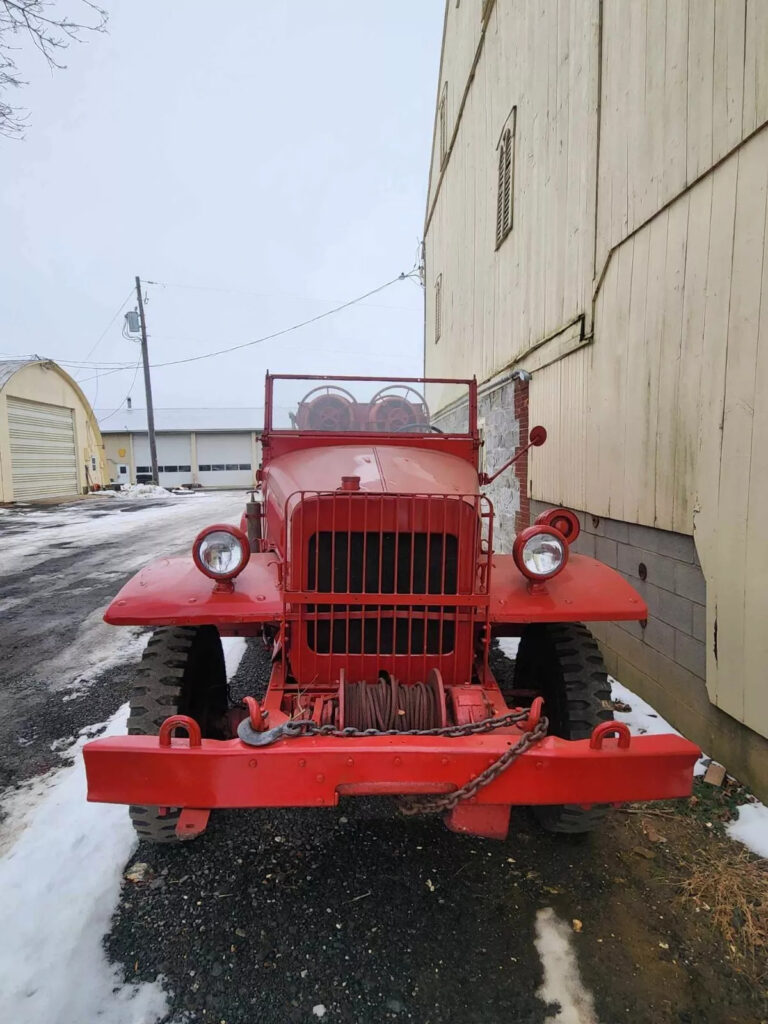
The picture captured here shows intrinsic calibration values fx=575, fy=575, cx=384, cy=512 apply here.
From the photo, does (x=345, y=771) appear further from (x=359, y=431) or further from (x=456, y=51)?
(x=456, y=51)

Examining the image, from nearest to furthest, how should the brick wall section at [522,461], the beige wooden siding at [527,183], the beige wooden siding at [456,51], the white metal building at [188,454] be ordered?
the beige wooden siding at [527,183], the brick wall section at [522,461], the beige wooden siding at [456,51], the white metal building at [188,454]

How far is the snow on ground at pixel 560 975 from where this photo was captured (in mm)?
1898

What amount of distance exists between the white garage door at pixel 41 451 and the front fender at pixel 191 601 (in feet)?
66.8

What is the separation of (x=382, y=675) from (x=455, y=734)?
541mm

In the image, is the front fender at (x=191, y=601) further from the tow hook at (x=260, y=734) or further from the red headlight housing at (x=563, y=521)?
the red headlight housing at (x=563, y=521)

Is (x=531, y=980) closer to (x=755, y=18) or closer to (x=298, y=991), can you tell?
(x=298, y=991)

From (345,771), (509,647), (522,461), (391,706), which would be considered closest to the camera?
(345,771)

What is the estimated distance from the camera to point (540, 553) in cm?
271

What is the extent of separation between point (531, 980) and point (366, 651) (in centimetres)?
131

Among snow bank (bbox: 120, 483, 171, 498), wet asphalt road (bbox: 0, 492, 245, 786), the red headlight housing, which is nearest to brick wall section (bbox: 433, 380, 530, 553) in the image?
the red headlight housing

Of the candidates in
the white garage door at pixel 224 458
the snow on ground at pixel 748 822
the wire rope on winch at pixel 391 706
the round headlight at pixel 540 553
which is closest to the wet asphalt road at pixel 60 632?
the wire rope on winch at pixel 391 706

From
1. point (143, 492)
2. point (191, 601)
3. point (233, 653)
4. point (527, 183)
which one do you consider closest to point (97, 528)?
point (233, 653)

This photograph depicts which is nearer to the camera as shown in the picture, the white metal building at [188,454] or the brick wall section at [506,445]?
the brick wall section at [506,445]

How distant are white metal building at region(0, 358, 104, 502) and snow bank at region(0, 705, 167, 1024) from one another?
1957 centimetres
